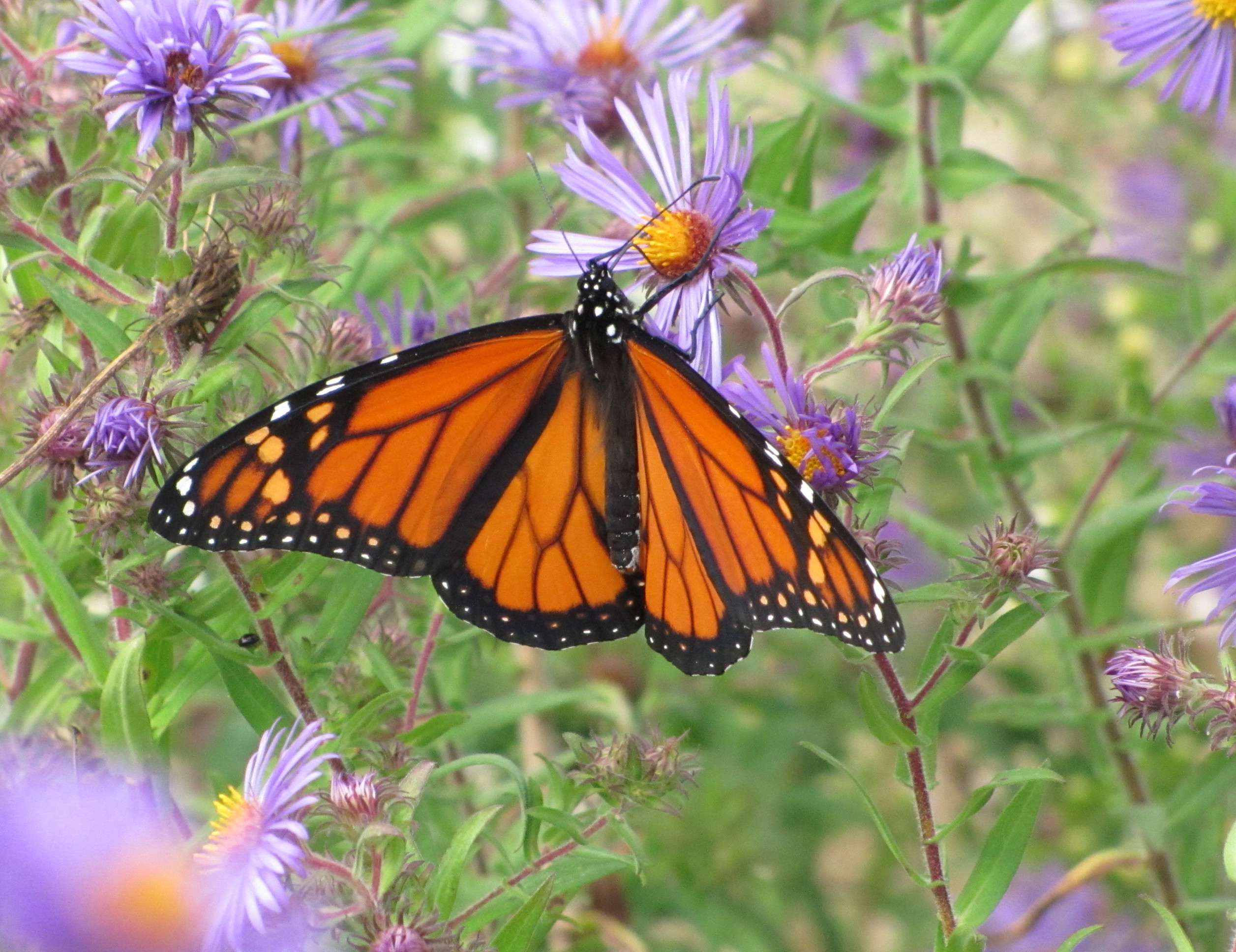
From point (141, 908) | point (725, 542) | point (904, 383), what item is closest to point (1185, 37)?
point (904, 383)

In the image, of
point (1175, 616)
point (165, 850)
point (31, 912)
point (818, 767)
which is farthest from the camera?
point (1175, 616)

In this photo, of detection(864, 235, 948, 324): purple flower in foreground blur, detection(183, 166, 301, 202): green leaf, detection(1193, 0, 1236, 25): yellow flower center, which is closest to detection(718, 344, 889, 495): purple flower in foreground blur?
detection(864, 235, 948, 324): purple flower in foreground blur

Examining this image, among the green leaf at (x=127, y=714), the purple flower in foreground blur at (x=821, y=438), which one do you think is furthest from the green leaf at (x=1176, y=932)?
the green leaf at (x=127, y=714)

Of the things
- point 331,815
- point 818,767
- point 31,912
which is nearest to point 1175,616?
point 818,767

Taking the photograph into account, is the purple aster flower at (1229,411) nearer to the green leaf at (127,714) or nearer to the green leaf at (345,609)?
the green leaf at (345,609)

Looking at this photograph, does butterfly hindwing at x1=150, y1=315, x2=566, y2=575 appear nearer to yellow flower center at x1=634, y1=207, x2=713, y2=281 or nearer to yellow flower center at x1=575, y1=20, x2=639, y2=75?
yellow flower center at x1=634, y1=207, x2=713, y2=281

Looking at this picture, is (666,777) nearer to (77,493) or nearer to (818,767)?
(77,493)
